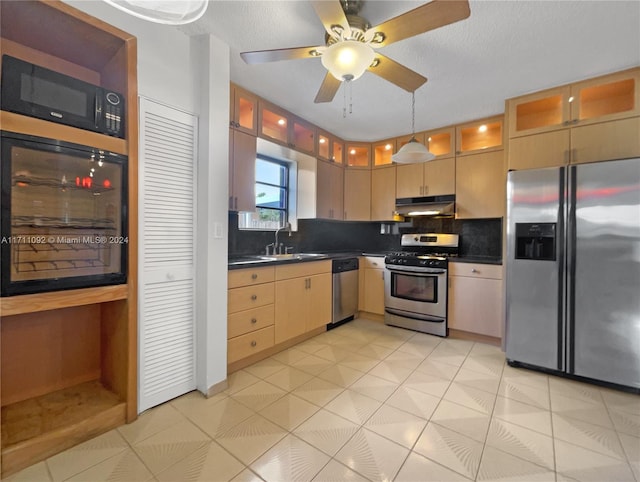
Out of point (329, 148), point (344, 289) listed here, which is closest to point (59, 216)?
point (344, 289)

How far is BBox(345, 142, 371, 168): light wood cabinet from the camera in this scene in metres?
4.16

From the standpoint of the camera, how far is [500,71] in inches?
91.4

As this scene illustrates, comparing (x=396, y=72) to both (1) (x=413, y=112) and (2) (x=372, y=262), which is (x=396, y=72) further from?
(2) (x=372, y=262)

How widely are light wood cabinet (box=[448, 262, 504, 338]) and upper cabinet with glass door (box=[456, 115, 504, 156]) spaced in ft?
4.51

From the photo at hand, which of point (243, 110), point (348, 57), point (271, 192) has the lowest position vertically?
point (271, 192)

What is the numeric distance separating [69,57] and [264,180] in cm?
200

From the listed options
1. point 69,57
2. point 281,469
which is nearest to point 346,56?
point 69,57

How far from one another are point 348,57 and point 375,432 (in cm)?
212

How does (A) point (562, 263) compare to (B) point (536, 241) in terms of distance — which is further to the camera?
(B) point (536, 241)

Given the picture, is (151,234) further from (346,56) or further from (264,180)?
(264,180)

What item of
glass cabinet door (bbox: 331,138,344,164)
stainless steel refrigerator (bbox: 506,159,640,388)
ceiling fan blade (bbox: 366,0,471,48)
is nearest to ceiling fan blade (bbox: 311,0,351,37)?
ceiling fan blade (bbox: 366,0,471,48)

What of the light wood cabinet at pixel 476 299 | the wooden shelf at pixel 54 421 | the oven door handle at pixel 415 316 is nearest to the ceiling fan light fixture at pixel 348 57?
the wooden shelf at pixel 54 421

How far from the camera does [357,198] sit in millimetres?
4113

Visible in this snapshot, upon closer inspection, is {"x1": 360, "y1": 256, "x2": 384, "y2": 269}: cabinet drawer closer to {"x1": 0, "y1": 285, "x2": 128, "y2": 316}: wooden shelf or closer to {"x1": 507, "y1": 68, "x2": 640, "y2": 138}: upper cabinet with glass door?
{"x1": 507, "y1": 68, "x2": 640, "y2": 138}: upper cabinet with glass door
